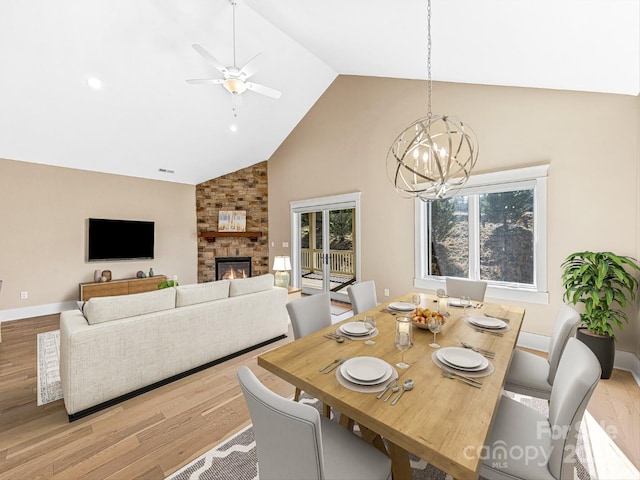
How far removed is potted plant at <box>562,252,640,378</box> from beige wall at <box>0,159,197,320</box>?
22.9ft

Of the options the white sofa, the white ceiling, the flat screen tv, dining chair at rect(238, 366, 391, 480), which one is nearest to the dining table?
dining chair at rect(238, 366, 391, 480)

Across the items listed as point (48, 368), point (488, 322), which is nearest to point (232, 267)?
point (48, 368)

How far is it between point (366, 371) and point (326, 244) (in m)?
4.61

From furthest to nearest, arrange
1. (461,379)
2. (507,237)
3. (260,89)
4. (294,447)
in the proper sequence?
(507,237) < (260,89) < (461,379) < (294,447)

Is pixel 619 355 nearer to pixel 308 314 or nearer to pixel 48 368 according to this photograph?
pixel 308 314

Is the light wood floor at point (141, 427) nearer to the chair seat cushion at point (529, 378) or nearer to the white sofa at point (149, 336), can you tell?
the white sofa at point (149, 336)

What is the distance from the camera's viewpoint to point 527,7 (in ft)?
6.02

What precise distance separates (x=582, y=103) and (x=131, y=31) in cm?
507

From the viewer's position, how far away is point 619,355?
2764 millimetres

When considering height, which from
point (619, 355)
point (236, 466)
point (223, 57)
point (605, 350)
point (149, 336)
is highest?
point (223, 57)

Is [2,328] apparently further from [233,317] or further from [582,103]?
[582,103]

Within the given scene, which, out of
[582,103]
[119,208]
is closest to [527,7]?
[582,103]

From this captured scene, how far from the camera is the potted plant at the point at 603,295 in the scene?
8.16 ft

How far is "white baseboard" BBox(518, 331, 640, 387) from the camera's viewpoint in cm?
261
